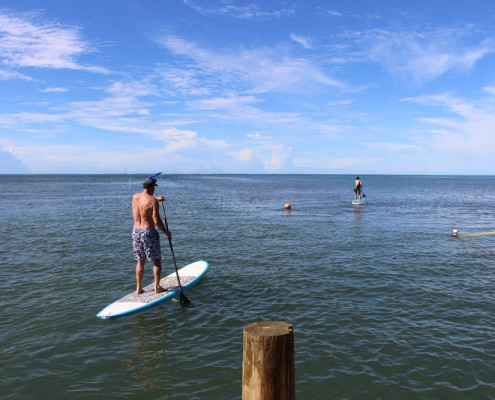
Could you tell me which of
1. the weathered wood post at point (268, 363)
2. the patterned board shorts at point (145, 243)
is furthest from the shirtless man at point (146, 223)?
the weathered wood post at point (268, 363)

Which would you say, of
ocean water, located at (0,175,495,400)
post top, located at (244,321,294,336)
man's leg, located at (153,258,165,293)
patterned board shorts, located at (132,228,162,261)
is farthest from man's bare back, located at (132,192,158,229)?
post top, located at (244,321,294,336)

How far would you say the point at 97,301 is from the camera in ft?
32.9

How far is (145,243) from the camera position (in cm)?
930

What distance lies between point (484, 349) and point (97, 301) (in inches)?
374

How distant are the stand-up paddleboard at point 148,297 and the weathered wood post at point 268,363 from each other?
578 cm

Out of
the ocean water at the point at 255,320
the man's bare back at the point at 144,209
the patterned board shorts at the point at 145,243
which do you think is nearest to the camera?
the ocean water at the point at 255,320

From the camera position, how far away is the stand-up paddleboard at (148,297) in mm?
8934

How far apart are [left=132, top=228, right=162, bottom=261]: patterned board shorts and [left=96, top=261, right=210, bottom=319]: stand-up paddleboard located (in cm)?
113

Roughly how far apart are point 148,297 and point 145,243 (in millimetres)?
1556

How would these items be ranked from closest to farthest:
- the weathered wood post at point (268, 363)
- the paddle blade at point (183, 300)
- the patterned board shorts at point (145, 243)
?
the weathered wood post at point (268, 363), the patterned board shorts at point (145, 243), the paddle blade at point (183, 300)

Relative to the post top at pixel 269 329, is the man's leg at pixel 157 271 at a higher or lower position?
lower

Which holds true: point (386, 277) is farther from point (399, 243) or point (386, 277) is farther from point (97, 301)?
point (97, 301)

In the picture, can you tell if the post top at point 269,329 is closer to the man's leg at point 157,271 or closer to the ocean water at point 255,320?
the ocean water at point 255,320

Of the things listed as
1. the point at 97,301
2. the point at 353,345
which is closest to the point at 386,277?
the point at 353,345
